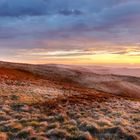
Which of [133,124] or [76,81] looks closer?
[133,124]

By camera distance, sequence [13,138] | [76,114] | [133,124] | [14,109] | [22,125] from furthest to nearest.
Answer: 1. [14,109]
2. [76,114]
3. [133,124]
4. [22,125]
5. [13,138]

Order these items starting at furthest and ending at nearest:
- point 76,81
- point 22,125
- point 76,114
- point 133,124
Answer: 1. point 76,81
2. point 76,114
3. point 133,124
4. point 22,125

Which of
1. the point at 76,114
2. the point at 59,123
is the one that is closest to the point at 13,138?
the point at 59,123

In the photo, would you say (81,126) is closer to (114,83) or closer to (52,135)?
(52,135)

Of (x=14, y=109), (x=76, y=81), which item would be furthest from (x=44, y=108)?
(x=76, y=81)

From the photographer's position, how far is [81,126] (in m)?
19.2

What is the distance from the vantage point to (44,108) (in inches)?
1035

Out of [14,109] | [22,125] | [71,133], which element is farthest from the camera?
[14,109]

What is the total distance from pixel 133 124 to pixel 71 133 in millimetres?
5877

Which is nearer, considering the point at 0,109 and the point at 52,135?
the point at 52,135

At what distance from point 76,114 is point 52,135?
22.9 feet

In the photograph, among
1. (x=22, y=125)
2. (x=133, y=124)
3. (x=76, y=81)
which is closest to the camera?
(x=22, y=125)

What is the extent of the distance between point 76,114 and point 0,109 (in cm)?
640

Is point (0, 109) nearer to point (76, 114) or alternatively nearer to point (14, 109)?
point (14, 109)
